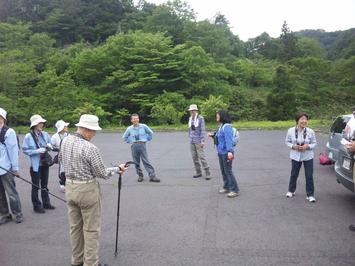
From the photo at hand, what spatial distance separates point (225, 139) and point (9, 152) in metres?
4.03

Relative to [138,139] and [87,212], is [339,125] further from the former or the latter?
[87,212]

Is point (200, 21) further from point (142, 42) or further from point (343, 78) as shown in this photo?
point (343, 78)

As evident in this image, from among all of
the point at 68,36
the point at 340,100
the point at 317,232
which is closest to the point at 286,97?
the point at 340,100

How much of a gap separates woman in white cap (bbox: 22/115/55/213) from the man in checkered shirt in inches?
108

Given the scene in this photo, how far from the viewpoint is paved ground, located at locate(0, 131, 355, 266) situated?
4.96 meters

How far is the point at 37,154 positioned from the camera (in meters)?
7.05

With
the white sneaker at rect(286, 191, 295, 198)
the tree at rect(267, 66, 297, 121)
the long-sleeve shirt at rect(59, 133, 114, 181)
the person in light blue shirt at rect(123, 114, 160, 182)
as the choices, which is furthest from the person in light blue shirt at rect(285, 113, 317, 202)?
the tree at rect(267, 66, 297, 121)

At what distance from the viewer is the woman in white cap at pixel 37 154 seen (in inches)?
276

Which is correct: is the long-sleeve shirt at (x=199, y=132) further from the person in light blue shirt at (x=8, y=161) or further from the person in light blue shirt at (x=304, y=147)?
the person in light blue shirt at (x=8, y=161)

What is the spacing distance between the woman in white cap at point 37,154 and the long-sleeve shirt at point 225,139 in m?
3.34

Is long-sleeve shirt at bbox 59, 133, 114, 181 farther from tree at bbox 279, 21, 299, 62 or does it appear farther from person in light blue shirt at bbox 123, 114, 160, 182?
tree at bbox 279, 21, 299, 62

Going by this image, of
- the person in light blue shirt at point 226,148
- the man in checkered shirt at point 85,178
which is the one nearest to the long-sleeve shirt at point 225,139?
the person in light blue shirt at point 226,148

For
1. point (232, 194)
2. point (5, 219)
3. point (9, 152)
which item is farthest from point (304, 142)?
point (5, 219)

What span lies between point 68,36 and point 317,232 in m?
56.7
